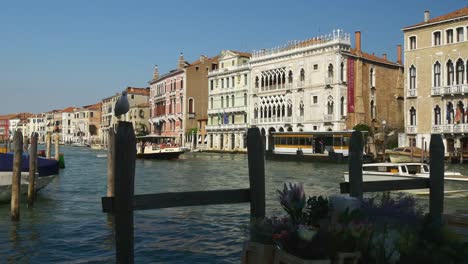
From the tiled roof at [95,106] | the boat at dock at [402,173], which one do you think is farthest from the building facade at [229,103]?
the tiled roof at [95,106]

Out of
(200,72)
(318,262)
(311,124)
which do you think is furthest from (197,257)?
(200,72)

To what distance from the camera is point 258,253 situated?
9.20 ft

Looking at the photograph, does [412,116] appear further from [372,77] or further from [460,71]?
[372,77]

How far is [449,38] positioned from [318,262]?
103 feet

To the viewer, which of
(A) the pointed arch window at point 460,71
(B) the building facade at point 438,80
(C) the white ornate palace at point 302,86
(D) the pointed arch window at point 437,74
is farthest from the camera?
(C) the white ornate palace at point 302,86

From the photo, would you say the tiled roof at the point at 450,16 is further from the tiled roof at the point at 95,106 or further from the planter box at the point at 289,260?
the tiled roof at the point at 95,106

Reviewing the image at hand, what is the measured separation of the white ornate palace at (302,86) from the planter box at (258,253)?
112 feet

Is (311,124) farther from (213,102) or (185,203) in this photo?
(185,203)

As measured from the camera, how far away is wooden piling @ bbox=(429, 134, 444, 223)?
4504 millimetres

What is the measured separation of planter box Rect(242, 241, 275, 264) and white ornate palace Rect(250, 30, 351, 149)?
34.3 metres

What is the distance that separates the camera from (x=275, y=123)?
42.2 metres

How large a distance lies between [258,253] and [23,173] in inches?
410

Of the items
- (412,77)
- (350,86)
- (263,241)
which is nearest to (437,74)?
(412,77)

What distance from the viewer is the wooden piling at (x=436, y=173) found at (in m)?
4.50
